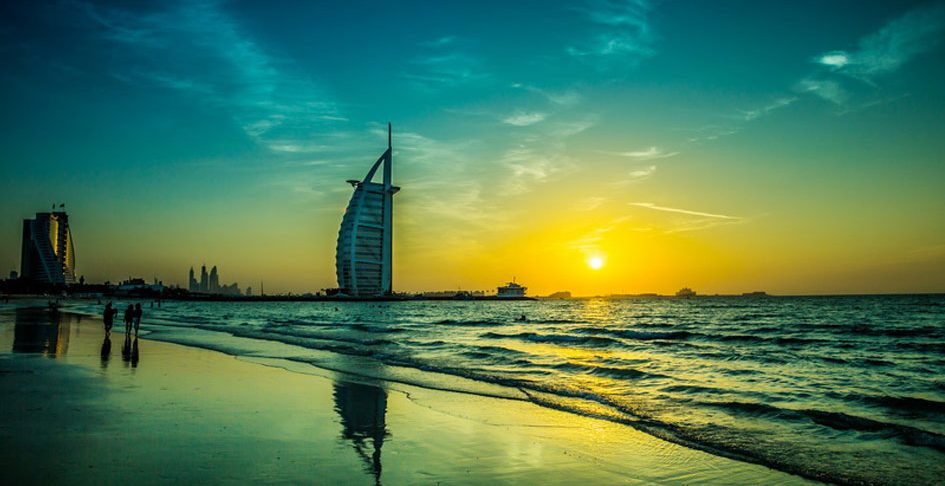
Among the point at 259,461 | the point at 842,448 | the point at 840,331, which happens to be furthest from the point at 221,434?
the point at 840,331

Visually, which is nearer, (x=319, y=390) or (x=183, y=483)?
(x=183, y=483)

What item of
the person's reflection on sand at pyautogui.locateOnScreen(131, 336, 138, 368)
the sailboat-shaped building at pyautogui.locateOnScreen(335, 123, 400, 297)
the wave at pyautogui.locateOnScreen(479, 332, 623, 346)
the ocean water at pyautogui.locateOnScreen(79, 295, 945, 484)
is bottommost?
the wave at pyautogui.locateOnScreen(479, 332, 623, 346)

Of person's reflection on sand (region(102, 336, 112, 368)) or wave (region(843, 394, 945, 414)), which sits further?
person's reflection on sand (region(102, 336, 112, 368))

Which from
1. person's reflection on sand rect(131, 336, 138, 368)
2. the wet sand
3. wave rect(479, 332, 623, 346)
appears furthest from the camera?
wave rect(479, 332, 623, 346)

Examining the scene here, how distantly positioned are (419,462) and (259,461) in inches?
91.0

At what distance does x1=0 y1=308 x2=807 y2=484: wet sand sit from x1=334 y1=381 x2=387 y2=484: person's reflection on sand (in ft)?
0.11

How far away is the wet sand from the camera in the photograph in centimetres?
793

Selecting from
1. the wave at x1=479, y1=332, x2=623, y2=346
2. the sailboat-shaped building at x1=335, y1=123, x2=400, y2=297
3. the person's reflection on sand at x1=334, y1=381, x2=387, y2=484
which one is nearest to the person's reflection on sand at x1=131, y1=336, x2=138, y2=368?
the person's reflection on sand at x1=334, y1=381, x2=387, y2=484

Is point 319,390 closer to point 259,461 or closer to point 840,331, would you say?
point 259,461

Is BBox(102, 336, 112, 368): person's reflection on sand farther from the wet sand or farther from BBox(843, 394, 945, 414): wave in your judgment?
BBox(843, 394, 945, 414): wave

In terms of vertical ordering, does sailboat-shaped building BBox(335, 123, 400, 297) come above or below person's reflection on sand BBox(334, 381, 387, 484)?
above

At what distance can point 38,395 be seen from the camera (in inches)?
518

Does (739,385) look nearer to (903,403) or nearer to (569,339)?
(903,403)

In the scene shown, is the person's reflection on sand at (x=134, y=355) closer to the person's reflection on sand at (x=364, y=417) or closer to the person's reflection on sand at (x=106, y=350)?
the person's reflection on sand at (x=106, y=350)
